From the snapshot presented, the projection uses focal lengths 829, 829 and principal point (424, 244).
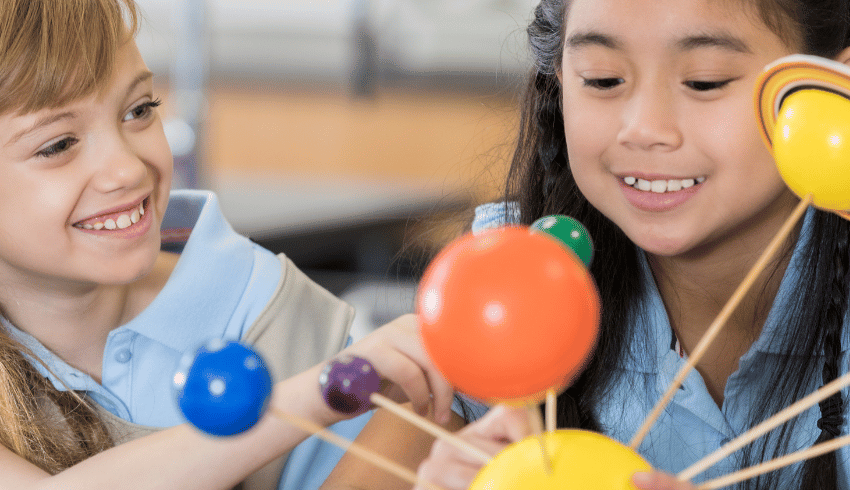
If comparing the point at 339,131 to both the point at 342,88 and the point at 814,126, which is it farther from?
the point at 814,126

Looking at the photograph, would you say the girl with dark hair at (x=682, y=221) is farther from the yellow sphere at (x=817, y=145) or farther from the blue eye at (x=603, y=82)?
the yellow sphere at (x=817, y=145)

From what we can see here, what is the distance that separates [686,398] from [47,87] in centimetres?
67

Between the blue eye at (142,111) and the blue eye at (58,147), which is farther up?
the blue eye at (142,111)

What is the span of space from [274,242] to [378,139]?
1.60 m

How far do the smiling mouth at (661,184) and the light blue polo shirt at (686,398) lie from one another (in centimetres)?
16

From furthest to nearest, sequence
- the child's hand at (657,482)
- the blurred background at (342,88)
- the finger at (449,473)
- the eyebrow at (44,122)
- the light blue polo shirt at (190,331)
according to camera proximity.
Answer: the blurred background at (342,88)
the light blue polo shirt at (190,331)
the eyebrow at (44,122)
the finger at (449,473)
the child's hand at (657,482)

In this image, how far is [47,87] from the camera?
752 mm

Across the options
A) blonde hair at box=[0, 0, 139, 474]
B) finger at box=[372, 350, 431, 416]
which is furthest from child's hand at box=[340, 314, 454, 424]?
blonde hair at box=[0, 0, 139, 474]

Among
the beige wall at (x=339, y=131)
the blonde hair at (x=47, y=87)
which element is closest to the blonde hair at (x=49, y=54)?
the blonde hair at (x=47, y=87)

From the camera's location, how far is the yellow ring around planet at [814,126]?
0.42 m

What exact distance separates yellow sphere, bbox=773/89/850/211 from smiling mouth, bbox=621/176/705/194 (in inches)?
10.2

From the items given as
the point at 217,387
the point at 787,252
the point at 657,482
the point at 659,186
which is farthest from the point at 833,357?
the point at 217,387

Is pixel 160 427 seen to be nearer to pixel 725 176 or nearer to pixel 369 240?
pixel 725 176

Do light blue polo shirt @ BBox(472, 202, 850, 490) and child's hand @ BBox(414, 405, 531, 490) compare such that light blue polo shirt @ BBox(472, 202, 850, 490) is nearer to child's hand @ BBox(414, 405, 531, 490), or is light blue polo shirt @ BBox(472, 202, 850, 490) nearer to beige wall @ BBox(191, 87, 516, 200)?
child's hand @ BBox(414, 405, 531, 490)
